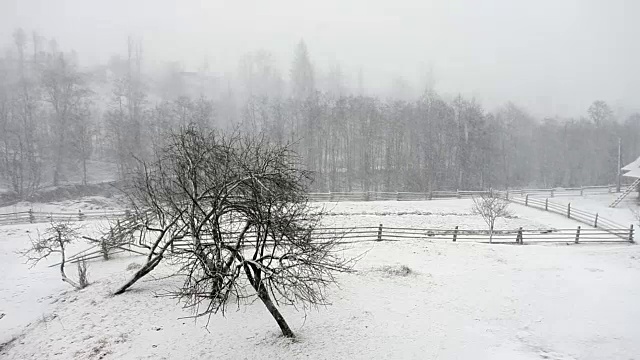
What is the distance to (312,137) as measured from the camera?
52.7 metres

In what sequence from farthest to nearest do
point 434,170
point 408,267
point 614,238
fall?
point 434,170 < point 614,238 < point 408,267

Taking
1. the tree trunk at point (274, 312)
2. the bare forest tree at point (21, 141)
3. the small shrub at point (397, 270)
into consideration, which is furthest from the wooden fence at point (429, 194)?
the bare forest tree at point (21, 141)

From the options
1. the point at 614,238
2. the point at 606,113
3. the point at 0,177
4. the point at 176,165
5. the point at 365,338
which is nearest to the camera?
the point at 365,338

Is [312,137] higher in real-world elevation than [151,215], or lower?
higher

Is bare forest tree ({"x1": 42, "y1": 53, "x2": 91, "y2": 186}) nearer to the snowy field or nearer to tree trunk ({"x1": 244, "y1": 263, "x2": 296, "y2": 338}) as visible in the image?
the snowy field

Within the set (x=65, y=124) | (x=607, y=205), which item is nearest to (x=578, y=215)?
(x=607, y=205)

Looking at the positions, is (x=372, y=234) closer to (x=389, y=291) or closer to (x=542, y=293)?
(x=389, y=291)

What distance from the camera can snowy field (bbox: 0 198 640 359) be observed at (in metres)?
10.8

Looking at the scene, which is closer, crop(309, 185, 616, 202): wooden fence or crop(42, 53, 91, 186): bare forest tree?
crop(309, 185, 616, 202): wooden fence

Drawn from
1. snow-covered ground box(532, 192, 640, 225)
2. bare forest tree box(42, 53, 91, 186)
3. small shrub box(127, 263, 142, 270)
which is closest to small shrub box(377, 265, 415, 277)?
small shrub box(127, 263, 142, 270)

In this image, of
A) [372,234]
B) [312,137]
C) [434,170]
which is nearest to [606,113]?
[434,170]

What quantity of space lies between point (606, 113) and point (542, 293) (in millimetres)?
74401

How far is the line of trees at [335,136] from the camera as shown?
1773 inches

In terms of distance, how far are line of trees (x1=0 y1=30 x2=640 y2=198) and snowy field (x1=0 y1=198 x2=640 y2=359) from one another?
2230 centimetres
